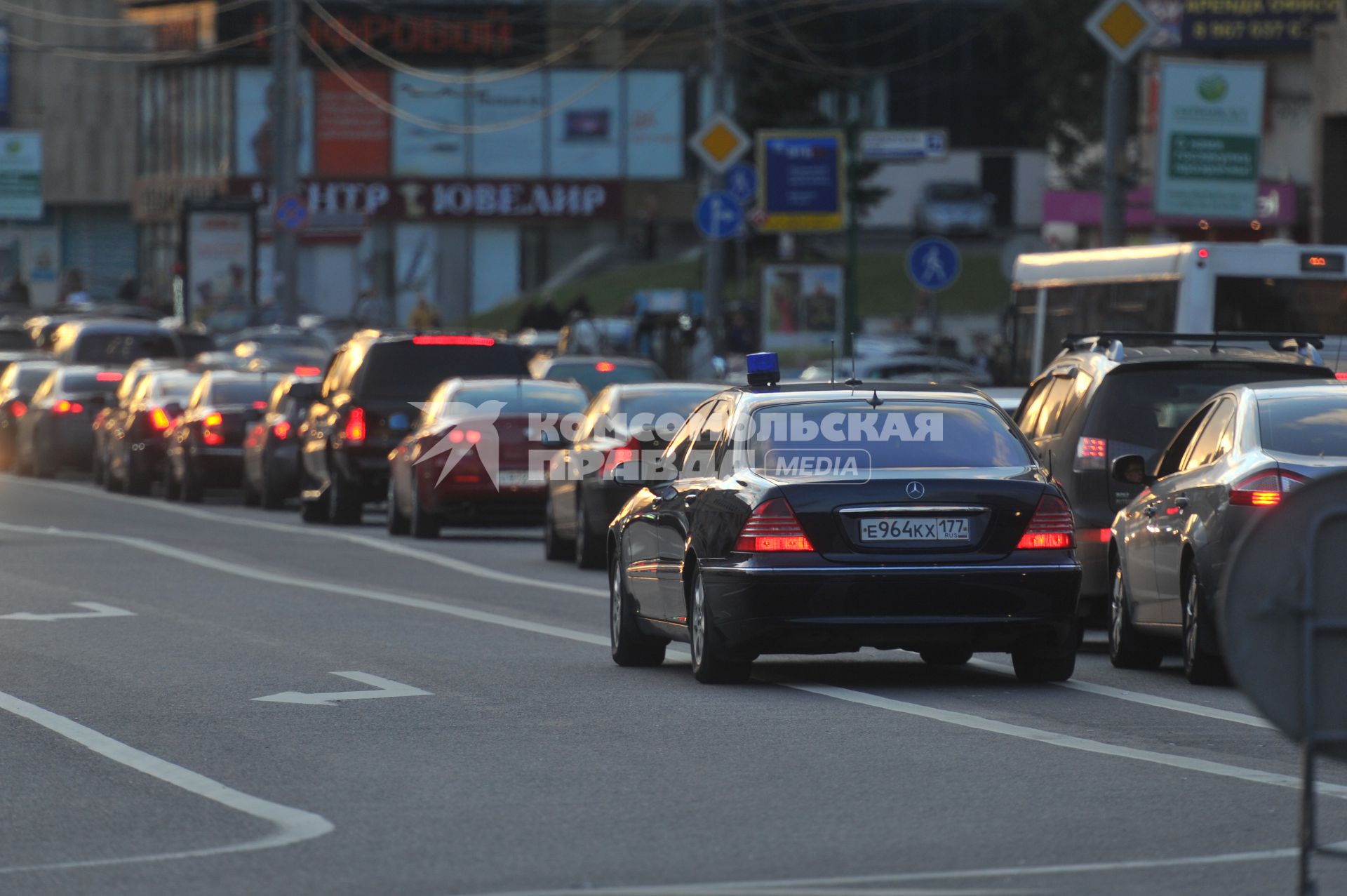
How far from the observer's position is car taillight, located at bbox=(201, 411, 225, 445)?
31.7 metres

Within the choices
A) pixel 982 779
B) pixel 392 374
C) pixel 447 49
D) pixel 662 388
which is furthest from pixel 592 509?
pixel 447 49

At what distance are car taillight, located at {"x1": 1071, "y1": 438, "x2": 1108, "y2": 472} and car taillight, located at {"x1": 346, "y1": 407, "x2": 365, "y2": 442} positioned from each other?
39.8ft

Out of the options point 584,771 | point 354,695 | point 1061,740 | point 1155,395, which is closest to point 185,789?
point 584,771

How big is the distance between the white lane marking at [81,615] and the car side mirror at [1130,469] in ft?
19.5

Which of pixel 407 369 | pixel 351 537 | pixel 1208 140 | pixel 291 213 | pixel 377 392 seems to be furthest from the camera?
pixel 291 213

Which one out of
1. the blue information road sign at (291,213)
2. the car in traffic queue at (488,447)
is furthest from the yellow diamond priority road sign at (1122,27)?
the blue information road sign at (291,213)

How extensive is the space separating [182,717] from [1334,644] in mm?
5970

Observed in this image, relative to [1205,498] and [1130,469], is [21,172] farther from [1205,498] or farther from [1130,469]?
[1205,498]

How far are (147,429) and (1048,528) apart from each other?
22954 mm

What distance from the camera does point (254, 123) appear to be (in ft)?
291

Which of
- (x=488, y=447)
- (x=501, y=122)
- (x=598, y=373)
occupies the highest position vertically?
(x=501, y=122)

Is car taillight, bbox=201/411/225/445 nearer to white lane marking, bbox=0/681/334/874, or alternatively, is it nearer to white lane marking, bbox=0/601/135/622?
white lane marking, bbox=0/601/135/622

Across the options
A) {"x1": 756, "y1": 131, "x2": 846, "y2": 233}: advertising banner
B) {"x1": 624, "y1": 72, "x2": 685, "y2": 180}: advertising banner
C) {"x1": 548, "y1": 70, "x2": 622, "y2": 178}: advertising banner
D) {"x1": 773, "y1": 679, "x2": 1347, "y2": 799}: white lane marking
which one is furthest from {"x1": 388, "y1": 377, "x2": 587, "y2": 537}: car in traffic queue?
{"x1": 624, "y1": 72, "x2": 685, "y2": 180}: advertising banner

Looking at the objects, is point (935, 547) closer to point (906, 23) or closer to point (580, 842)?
point (580, 842)
